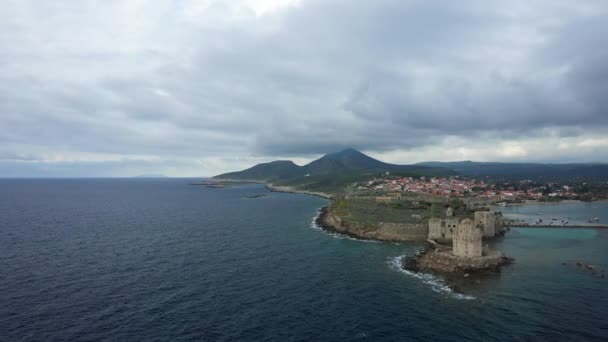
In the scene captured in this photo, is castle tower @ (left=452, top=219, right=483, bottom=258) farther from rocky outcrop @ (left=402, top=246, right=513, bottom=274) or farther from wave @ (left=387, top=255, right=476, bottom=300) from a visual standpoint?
wave @ (left=387, top=255, right=476, bottom=300)

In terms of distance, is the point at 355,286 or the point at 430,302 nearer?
the point at 430,302

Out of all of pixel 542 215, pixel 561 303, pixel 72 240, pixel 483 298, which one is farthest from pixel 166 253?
pixel 542 215

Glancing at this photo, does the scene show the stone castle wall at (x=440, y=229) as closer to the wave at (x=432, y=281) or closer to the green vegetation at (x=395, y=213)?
the green vegetation at (x=395, y=213)

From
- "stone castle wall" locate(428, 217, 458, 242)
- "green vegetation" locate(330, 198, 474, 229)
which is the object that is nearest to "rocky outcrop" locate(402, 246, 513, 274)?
"stone castle wall" locate(428, 217, 458, 242)

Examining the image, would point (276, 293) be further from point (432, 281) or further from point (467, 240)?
point (467, 240)

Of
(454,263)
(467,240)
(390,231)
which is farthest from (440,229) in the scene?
(454,263)

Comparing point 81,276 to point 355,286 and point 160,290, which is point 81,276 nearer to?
point 160,290
